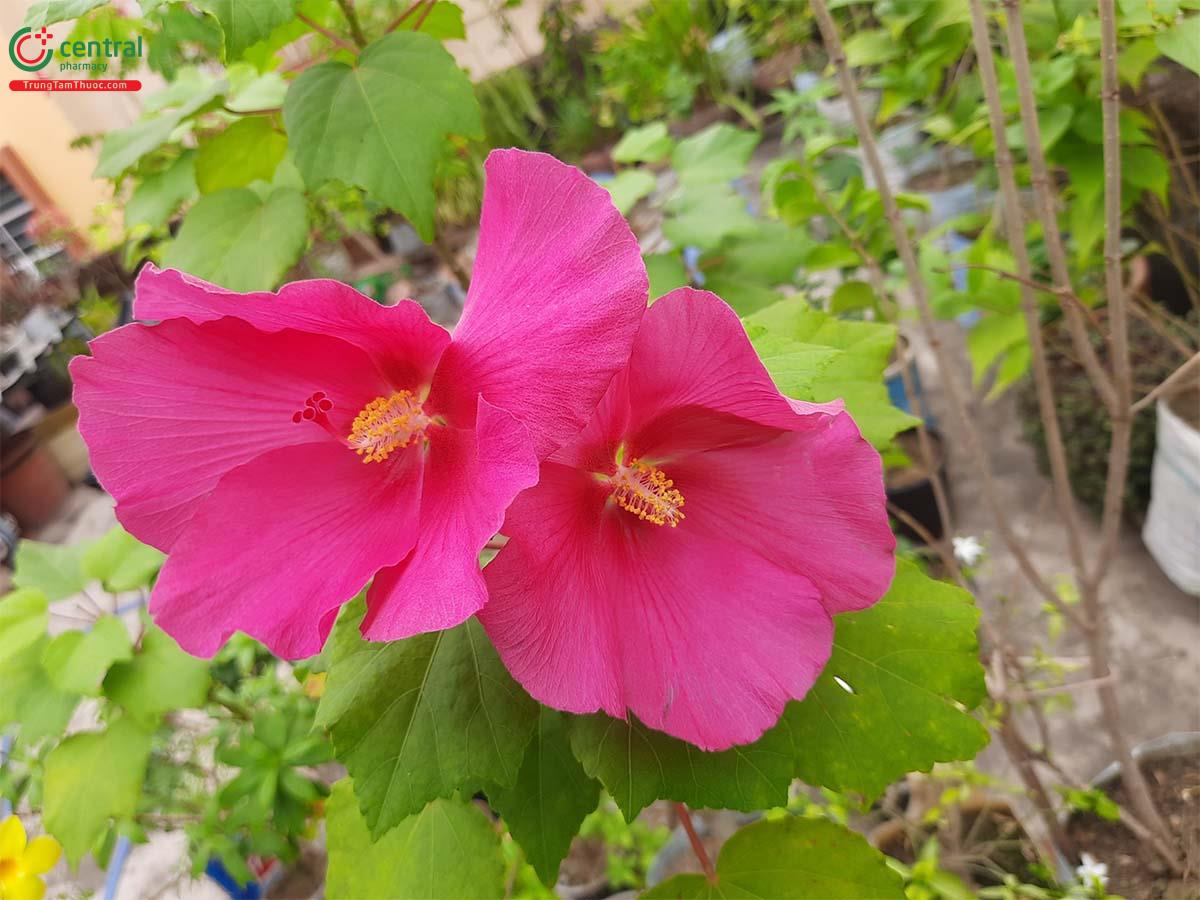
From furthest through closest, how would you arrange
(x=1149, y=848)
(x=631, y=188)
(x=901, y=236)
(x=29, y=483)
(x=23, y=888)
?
1. (x=29, y=483)
2. (x=631, y=188)
3. (x=1149, y=848)
4. (x=23, y=888)
5. (x=901, y=236)

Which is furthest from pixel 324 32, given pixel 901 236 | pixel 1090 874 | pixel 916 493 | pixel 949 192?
pixel 949 192

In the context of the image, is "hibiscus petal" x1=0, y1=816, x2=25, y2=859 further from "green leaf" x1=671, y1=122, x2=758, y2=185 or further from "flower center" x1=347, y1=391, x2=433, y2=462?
"green leaf" x1=671, y1=122, x2=758, y2=185

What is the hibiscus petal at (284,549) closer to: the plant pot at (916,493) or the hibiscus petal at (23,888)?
the hibiscus petal at (23,888)

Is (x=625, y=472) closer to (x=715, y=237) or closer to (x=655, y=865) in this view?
(x=715, y=237)

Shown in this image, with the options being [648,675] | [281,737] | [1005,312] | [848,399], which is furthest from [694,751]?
[1005,312]

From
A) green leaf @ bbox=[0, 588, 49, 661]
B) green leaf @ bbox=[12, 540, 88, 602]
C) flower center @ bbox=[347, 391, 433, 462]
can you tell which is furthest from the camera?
green leaf @ bbox=[12, 540, 88, 602]

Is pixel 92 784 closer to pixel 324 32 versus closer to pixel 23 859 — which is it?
pixel 23 859

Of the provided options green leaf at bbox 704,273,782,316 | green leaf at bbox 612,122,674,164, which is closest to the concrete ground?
green leaf at bbox 704,273,782,316
